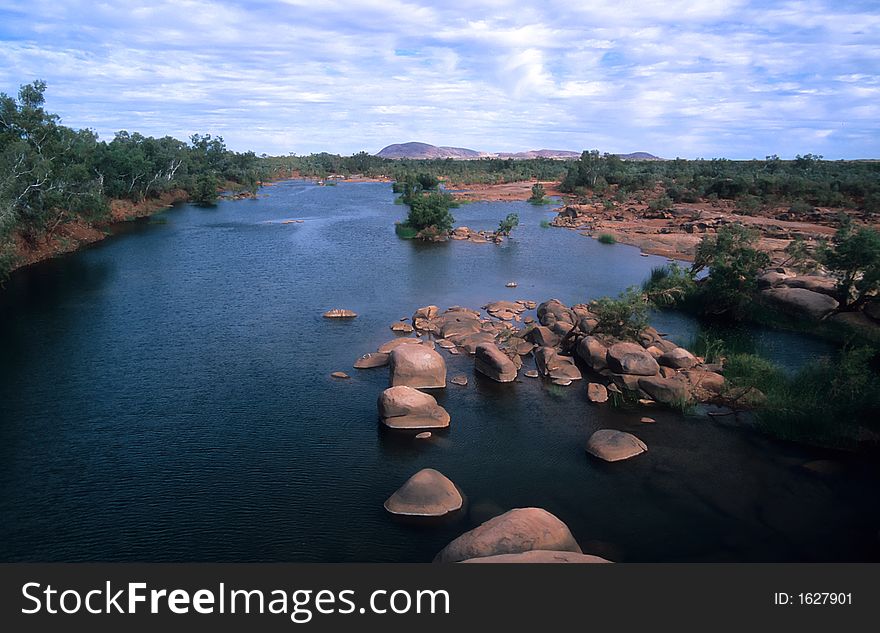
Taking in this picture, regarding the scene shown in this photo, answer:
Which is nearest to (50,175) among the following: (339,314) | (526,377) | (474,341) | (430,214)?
(339,314)

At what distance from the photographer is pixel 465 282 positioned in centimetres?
3953

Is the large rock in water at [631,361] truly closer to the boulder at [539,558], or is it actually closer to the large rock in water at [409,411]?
the large rock in water at [409,411]

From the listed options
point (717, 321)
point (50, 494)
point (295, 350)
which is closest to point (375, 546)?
point (50, 494)

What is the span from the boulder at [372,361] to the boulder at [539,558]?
43.0 ft

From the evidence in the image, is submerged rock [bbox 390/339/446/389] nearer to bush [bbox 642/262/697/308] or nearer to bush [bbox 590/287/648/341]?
bush [bbox 590/287/648/341]

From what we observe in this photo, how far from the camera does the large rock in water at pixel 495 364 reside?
76.7 feet

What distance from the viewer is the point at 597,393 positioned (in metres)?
21.9

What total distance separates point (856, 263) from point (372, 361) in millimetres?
22485

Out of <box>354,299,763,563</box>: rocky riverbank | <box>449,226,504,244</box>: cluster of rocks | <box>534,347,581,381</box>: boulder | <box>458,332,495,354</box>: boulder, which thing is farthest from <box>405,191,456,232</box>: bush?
<box>534,347,581,381</box>: boulder

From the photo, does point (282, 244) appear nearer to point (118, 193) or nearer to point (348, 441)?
point (118, 193)

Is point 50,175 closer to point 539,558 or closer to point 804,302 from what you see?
point 539,558

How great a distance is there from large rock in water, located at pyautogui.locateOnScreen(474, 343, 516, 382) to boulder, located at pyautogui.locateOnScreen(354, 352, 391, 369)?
3.79m

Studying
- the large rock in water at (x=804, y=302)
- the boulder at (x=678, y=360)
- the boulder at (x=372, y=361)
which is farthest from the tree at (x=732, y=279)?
the boulder at (x=372, y=361)

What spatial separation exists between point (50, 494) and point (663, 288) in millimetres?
28713
